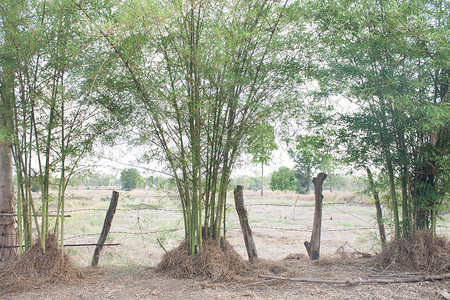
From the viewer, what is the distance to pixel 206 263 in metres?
3.58

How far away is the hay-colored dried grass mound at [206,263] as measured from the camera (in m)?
3.54

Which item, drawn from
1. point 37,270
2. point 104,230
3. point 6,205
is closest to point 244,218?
point 104,230

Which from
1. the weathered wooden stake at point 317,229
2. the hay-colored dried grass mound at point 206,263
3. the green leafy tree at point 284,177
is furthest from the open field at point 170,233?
the green leafy tree at point 284,177

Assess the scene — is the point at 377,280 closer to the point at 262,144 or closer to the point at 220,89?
the point at 262,144

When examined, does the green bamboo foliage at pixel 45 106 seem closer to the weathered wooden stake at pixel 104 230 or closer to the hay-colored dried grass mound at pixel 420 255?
the weathered wooden stake at pixel 104 230

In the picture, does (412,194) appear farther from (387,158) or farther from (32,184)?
(32,184)

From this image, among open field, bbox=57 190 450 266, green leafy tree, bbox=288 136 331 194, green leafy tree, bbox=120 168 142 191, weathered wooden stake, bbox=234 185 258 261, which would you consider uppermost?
green leafy tree, bbox=288 136 331 194

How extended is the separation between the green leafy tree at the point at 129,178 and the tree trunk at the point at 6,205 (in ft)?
5.40

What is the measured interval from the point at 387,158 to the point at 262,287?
198 centimetres

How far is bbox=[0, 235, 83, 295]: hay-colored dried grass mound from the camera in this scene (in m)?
3.29

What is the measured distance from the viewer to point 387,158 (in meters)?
3.75

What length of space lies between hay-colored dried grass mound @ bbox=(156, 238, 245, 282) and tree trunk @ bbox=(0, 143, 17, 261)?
83.4 inches

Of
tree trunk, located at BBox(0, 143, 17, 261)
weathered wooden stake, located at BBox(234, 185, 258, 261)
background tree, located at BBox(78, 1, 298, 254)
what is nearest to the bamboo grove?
background tree, located at BBox(78, 1, 298, 254)

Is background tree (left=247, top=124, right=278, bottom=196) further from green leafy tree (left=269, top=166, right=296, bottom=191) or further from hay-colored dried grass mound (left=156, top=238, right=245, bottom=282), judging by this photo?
hay-colored dried grass mound (left=156, top=238, right=245, bottom=282)
